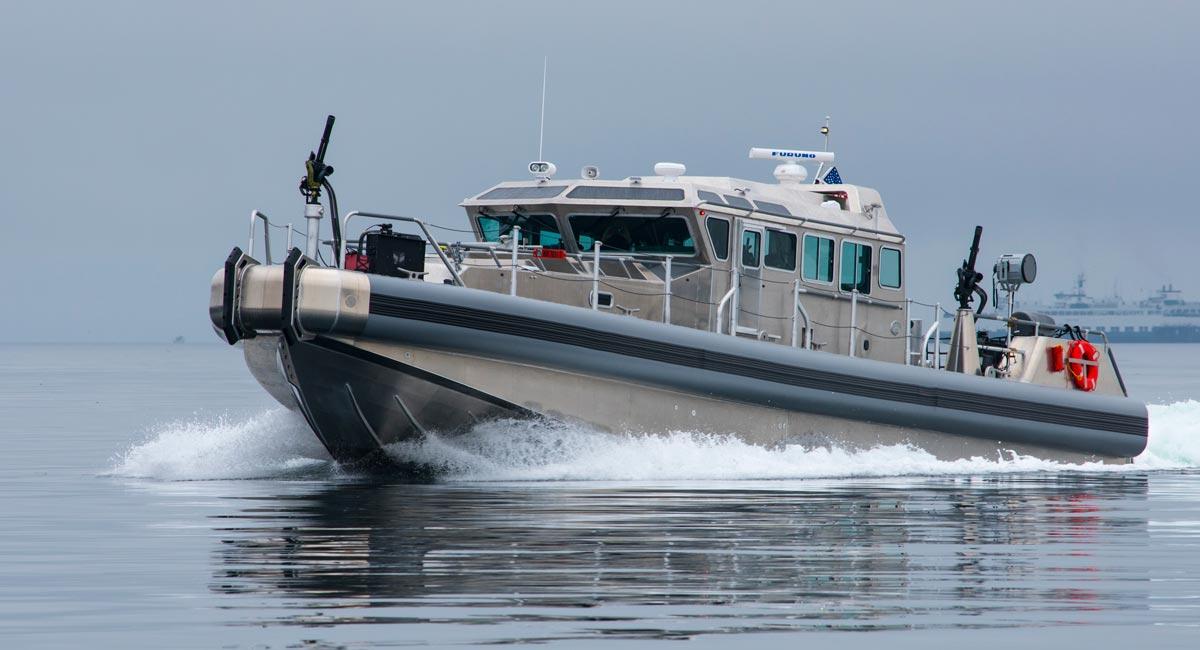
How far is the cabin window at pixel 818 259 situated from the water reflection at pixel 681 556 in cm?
279

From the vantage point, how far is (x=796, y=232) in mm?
14336

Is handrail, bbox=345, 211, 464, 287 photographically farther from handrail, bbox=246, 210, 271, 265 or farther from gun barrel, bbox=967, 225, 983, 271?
gun barrel, bbox=967, 225, 983, 271

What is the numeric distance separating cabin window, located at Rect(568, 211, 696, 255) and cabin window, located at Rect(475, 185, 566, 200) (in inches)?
14.5

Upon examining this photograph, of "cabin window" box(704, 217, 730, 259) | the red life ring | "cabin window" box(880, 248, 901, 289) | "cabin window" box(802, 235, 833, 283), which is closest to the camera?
"cabin window" box(704, 217, 730, 259)

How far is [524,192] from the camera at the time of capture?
1427cm

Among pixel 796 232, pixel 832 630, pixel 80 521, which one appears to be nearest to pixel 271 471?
pixel 80 521

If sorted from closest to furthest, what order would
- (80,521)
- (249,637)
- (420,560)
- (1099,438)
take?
(249,637), (420,560), (80,521), (1099,438)

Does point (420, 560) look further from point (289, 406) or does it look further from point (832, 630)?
point (289, 406)

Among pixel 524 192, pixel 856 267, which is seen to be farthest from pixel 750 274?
pixel 524 192

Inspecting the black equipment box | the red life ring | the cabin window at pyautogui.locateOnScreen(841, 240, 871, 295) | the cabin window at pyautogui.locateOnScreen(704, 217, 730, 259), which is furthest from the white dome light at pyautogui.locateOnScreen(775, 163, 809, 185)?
the black equipment box

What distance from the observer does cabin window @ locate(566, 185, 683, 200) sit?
1356 cm

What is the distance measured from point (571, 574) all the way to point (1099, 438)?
9958mm

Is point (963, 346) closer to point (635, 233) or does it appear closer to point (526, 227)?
point (635, 233)

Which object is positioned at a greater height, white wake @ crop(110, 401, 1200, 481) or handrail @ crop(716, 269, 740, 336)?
handrail @ crop(716, 269, 740, 336)
